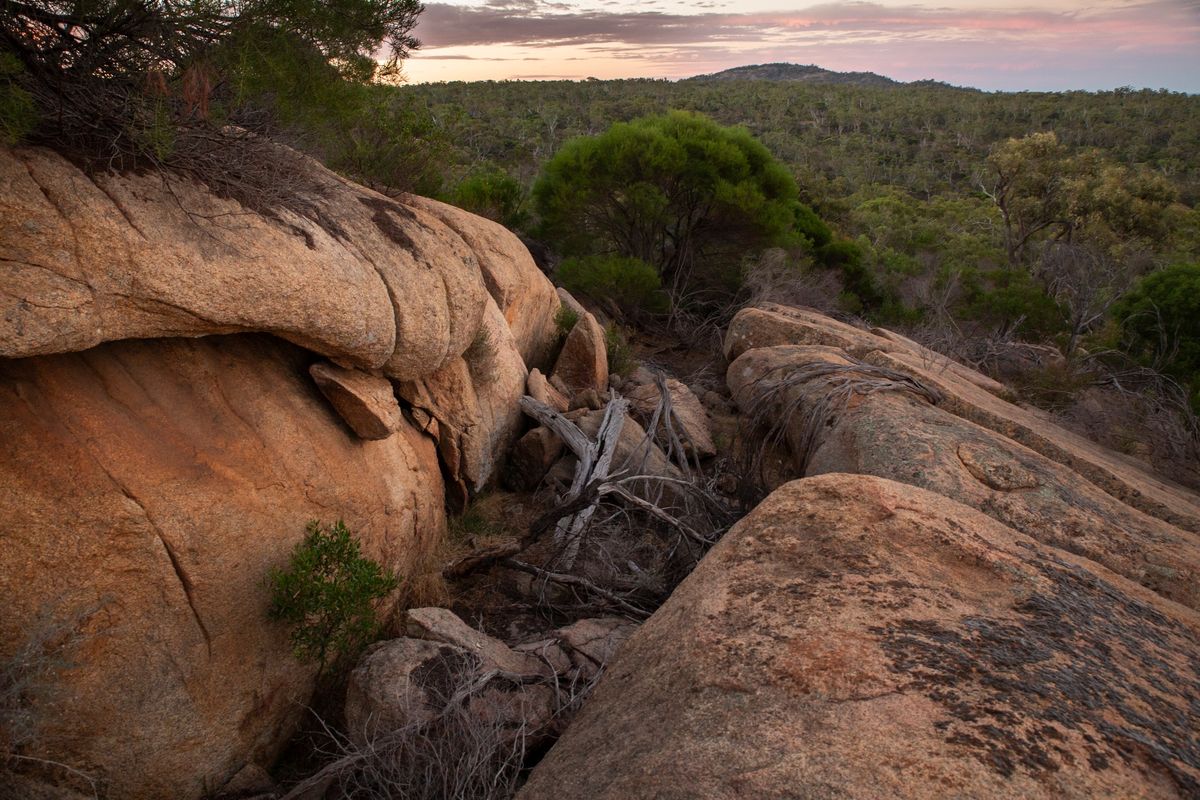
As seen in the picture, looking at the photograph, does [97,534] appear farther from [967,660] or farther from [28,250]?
[967,660]

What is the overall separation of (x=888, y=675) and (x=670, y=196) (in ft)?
44.1

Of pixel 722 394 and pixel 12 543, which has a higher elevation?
pixel 12 543

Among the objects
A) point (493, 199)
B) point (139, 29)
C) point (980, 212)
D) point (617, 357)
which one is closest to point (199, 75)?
point (139, 29)

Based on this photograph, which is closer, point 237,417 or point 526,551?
point 237,417

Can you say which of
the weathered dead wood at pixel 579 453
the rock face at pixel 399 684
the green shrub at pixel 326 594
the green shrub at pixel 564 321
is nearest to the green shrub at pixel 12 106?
the green shrub at pixel 326 594

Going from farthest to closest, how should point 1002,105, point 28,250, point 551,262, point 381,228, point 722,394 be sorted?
1. point 1002,105
2. point 551,262
3. point 722,394
4. point 381,228
5. point 28,250

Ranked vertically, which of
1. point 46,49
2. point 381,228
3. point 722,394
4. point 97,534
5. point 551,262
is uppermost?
point 46,49

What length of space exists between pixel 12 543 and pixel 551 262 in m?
12.0

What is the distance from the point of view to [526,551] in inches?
251

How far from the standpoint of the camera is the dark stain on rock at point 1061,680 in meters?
2.22

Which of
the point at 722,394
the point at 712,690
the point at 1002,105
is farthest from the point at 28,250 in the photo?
the point at 1002,105

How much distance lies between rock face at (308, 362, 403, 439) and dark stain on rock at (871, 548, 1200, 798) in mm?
3463

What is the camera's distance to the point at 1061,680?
2508 mm


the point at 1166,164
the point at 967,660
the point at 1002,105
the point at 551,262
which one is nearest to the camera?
the point at 967,660
